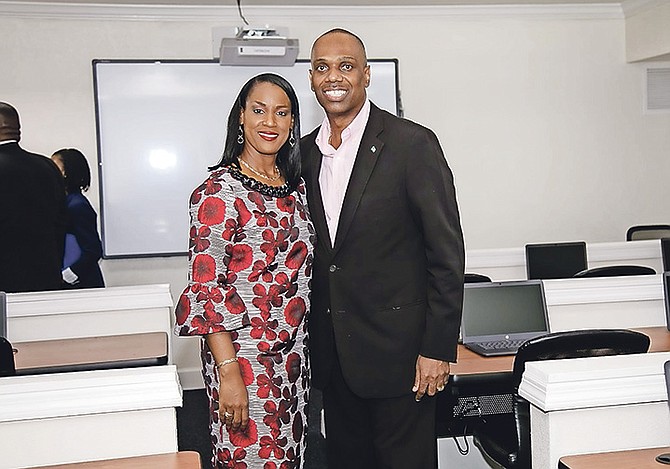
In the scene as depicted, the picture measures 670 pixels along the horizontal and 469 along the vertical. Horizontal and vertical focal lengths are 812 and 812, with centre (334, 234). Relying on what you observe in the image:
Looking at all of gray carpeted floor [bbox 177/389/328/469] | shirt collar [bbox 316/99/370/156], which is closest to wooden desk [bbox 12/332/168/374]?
gray carpeted floor [bbox 177/389/328/469]

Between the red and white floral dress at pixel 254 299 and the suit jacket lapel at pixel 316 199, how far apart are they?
0.20 feet

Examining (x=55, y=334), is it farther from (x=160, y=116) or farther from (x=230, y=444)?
(x=160, y=116)

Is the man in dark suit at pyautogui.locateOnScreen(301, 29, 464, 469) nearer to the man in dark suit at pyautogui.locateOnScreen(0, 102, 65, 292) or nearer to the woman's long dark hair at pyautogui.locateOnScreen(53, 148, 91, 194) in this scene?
the man in dark suit at pyautogui.locateOnScreen(0, 102, 65, 292)

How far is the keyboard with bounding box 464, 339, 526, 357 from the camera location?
3172 mm

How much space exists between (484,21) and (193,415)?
11.6ft

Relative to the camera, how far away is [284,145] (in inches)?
84.9

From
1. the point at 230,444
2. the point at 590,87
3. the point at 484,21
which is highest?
the point at 484,21

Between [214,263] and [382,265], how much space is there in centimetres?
45

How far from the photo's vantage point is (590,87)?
6250 millimetres

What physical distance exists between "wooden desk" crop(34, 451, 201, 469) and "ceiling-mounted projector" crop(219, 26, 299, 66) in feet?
12.1

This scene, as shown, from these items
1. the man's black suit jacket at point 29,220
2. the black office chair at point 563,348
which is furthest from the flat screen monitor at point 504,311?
the man's black suit jacket at point 29,220

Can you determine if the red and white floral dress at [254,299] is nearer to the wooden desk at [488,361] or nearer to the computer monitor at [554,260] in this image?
the wooden desk at [488,361]

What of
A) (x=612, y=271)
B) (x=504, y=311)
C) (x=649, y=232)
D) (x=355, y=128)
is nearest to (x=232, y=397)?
(x=355, y=128)

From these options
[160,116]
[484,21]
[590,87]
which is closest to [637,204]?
[590,87]
